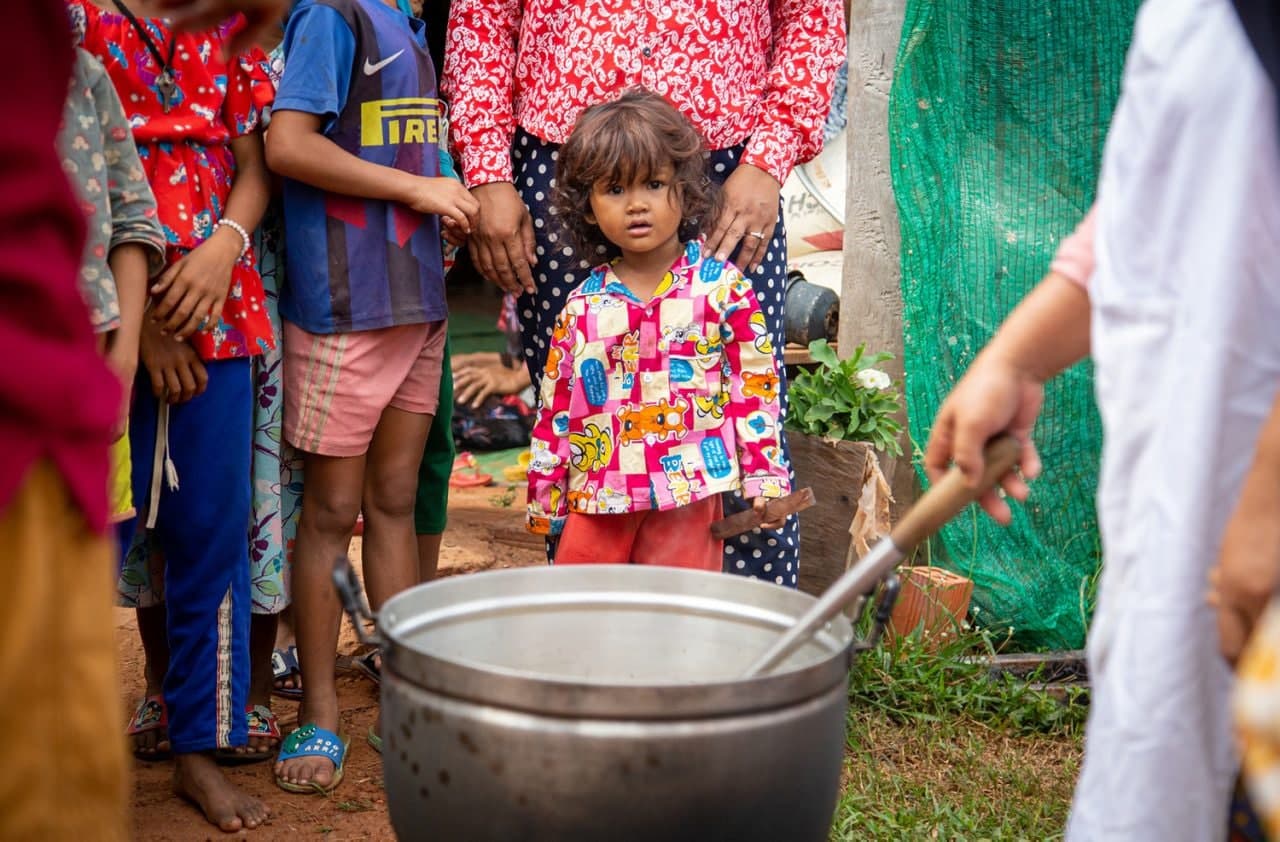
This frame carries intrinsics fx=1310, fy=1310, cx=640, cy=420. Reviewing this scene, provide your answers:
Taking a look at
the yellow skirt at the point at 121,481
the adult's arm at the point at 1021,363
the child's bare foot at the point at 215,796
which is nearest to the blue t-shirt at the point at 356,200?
the yellow skirt at the point at 121,481

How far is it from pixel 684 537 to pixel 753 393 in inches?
16.2

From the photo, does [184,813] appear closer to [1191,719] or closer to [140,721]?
[140,721]

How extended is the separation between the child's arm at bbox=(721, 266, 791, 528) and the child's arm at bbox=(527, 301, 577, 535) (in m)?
0.39

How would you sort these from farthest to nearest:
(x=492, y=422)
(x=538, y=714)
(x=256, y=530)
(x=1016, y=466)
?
(x=492, y=422), (x=256, y=530), (x=1016, y=466), (x=538, y=714)

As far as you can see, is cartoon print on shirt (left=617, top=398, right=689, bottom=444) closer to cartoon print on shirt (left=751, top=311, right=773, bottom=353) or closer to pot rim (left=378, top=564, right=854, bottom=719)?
cartoon print on shirt (left=751, top=311, right=773, bottom=353)

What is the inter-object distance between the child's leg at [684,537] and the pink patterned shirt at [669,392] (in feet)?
0.46

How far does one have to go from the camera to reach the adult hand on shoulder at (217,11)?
1354mm

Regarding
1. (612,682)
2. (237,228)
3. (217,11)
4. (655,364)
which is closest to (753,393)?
(655,364)

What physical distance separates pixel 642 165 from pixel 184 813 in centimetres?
179

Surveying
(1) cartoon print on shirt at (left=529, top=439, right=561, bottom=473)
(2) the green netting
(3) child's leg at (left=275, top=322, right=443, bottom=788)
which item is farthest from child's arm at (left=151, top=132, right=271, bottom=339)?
(2) the green netting

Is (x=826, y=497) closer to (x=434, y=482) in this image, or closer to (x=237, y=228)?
(x=434, y=482)

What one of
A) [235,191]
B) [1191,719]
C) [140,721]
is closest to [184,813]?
[140,721]

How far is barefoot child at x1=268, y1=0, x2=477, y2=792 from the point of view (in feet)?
9.66

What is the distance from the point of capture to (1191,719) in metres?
1.34
